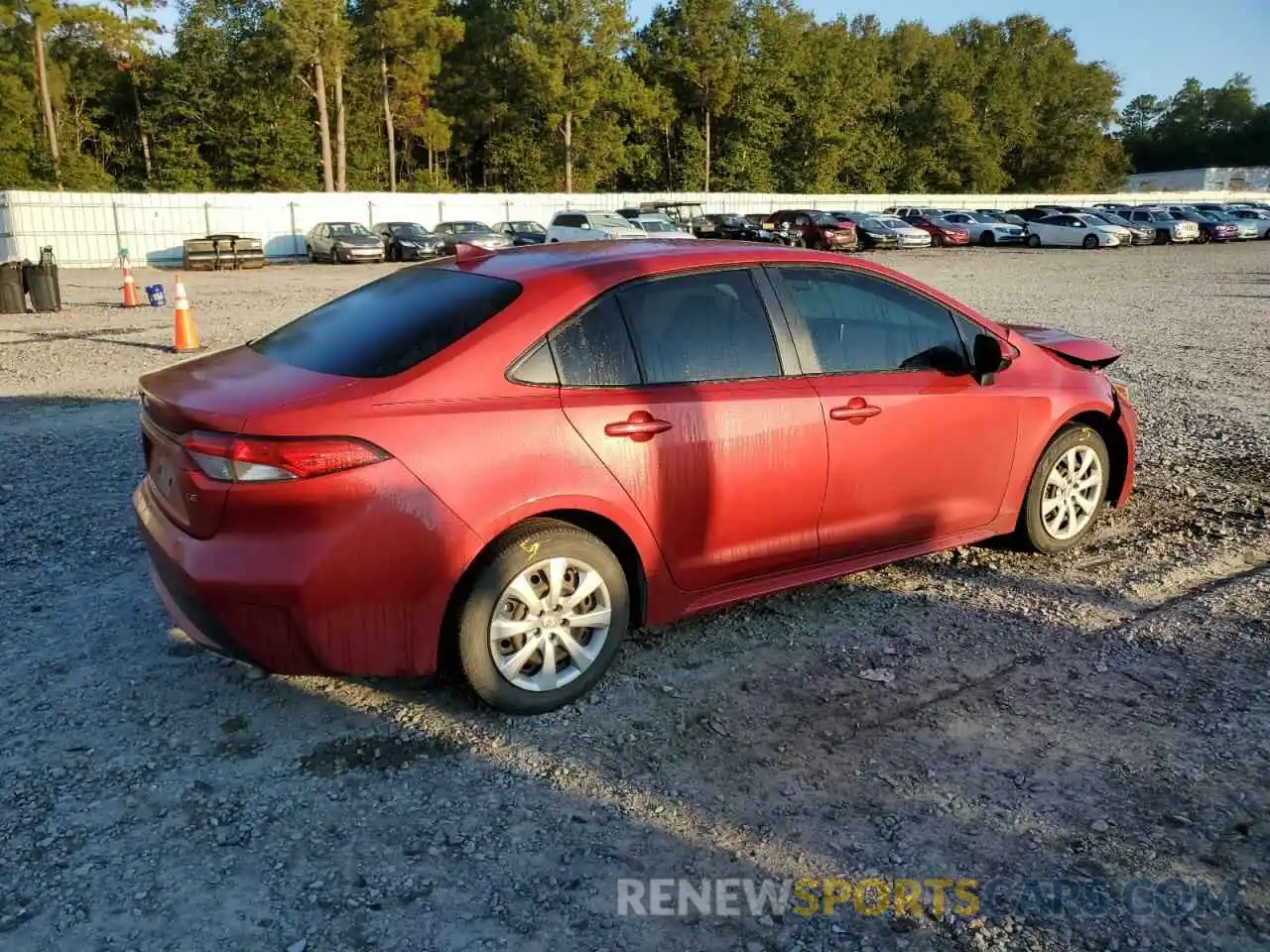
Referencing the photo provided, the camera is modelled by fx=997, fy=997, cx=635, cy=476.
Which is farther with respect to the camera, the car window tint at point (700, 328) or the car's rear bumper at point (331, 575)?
the car window tint at point (700, 328)

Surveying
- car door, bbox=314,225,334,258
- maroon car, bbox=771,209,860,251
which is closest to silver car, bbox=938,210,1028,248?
maroon car, bbox=771,209,860,251

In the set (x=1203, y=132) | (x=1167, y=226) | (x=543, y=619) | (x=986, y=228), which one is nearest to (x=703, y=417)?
(x=543, y=619)

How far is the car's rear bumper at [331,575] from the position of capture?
3.09m

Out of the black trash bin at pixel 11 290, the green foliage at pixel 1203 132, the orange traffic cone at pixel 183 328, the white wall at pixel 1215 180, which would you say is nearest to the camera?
the orange traffic cone at pixel 183 328

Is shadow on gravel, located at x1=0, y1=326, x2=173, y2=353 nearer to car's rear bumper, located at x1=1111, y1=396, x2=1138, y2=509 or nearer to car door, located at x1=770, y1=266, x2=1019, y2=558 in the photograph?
car door, located at x1=770, y1=266, x2=1019, y2=558

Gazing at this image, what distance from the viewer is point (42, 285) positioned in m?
16.2

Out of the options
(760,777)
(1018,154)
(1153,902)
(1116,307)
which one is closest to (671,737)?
(760,777)

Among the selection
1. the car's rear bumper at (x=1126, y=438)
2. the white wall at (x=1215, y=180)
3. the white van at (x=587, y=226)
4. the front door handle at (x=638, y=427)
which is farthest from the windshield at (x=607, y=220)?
the white wall at (x=1215, y=180)

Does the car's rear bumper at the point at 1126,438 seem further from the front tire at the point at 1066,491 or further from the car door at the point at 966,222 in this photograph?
the car door at the point at 966,222

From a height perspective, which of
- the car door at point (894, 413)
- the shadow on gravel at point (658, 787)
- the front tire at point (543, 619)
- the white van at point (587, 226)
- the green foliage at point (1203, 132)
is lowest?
the shadow on gravel at point (658, 787)

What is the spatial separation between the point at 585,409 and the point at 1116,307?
1651 centimetres

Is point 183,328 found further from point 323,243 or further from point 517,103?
point 517,103

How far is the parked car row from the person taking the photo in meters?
32.9

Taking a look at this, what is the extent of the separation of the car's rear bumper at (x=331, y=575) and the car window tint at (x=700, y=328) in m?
1.04
